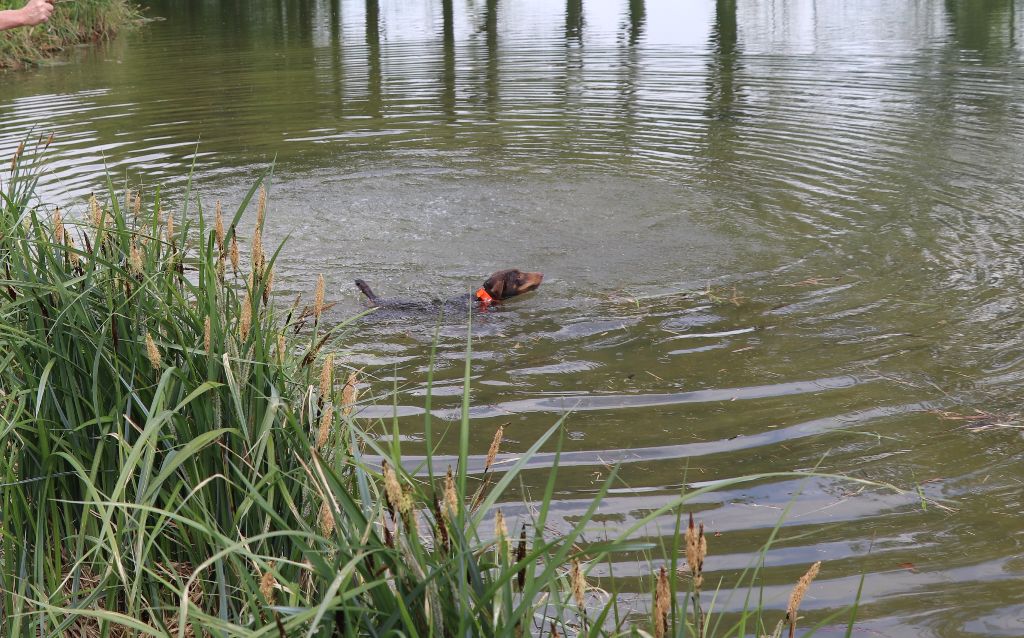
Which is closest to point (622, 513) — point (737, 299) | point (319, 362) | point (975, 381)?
point (319, 362)

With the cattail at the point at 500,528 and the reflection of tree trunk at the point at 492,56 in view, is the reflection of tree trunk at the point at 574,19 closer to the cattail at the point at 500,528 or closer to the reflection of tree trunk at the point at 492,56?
the reflection of tree trunk at the point at 492,56

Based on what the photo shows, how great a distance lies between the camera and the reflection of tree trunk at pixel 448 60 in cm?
1295

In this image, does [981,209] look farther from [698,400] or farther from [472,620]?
[472,620]

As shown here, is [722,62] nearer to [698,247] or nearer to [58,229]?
[698,247]

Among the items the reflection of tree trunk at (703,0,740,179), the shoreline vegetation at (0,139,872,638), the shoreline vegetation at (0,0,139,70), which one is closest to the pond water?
the reflection of tree trunk at (703,0,740,179)

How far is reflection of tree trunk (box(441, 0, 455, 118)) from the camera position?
510 inches

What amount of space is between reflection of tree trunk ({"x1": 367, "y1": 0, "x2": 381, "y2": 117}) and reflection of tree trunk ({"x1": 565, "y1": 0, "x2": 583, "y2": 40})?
3527 mm

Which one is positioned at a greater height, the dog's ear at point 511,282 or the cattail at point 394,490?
the cattail at point 394,490

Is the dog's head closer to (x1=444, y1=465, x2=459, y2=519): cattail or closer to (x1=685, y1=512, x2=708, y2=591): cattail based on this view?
(x1=444, y1=465, x2=459, y2=519): cattail

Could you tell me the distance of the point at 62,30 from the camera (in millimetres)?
19047

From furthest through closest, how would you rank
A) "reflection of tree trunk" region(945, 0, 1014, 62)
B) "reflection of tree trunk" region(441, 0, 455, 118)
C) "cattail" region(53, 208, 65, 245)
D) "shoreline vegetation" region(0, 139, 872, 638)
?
"reflection of tree trunk" region(945, 0, 1014, 62)
"reflection of tree trunk" region(441, 0, 455, 118)
"cattail" region(53, 208, 65, 245)
"shoreline vegetation" region(0, 139, 872, 638)

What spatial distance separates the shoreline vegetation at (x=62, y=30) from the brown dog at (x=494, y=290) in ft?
41.9

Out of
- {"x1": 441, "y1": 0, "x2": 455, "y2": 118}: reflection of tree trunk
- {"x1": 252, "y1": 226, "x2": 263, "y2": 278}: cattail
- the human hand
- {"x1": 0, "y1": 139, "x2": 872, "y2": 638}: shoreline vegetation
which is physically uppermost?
{"x1": 441, "y1": 0, "x2": 455, "y2": 118}: reflection of tree trunk

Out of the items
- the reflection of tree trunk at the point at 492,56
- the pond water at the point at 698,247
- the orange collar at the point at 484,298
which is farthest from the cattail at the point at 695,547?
the reflection of tree trunk at the point at 492,56
